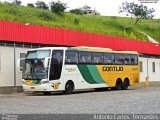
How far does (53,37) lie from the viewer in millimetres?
32812

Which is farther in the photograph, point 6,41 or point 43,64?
point 6,41

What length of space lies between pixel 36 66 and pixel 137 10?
63.5 m

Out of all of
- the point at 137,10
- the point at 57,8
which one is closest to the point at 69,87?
the point at 57,8

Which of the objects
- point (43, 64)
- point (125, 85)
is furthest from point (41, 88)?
point (125, 85)

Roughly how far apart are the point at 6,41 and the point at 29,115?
51.1 ft

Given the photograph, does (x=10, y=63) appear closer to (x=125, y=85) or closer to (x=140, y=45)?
(x=125, y=85)

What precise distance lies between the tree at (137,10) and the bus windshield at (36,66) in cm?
5973

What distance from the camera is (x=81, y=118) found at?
13336 mm

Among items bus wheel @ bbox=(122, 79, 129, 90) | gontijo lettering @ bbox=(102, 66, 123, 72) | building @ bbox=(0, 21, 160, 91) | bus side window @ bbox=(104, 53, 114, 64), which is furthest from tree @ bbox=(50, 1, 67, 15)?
bus side window @ bbox=(104, 53, 114, 64)

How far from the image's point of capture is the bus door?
2697 centimetres

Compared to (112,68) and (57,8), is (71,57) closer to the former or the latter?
(112,68)

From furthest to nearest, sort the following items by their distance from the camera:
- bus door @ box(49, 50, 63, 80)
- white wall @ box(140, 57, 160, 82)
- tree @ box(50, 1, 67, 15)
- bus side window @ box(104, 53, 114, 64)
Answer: white wall @ box(140, 57, 160, 82) < tree @ box(50, 1, 67, 15) < bus side window @ box(104, 53, 114, 64) < bus door @ box(49, 50, 63, 80)

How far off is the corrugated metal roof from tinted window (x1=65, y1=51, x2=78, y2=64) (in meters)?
3.80

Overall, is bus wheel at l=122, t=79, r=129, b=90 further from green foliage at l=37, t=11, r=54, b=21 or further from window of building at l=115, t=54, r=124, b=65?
green foliage at l=37, t=11, r=54, b=21
